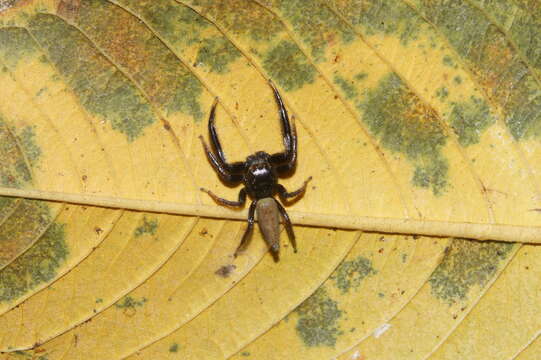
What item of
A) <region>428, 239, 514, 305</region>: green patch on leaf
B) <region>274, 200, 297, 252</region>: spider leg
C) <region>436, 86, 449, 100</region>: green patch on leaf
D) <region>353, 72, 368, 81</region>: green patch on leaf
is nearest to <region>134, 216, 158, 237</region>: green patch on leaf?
<region>274, 200, 297, 252</region>: spider leg

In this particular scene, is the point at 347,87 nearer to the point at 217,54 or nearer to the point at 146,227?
the point at 217,54

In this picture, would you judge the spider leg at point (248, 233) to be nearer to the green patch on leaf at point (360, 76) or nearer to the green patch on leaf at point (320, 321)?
the green patch on leaf at point (320, 321)

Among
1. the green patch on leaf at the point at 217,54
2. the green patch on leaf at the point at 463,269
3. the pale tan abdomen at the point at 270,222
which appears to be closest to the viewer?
the green patch on leaf at the point at 463,269

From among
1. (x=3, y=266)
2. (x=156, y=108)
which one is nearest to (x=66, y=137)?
(x=156, y=108)

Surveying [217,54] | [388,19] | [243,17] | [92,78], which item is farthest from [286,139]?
[92,78]

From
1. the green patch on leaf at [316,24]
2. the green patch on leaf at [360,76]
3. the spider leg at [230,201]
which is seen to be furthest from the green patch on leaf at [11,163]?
the green patch on leaf at [360,76]

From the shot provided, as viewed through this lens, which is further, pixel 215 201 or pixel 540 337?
pixel 215 201

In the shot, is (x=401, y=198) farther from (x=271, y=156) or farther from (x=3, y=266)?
(x=3, y=266)
